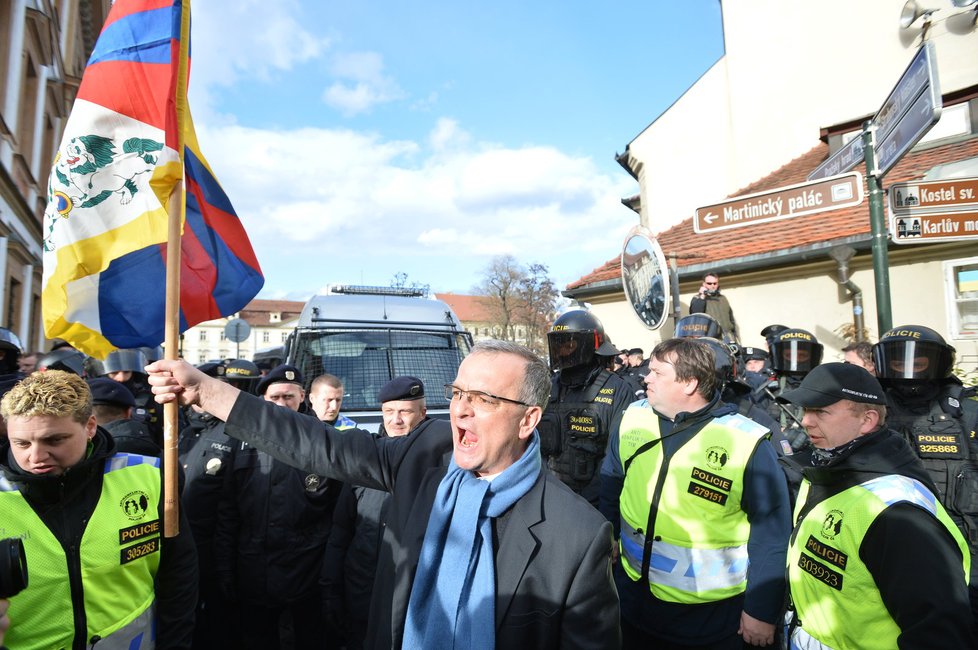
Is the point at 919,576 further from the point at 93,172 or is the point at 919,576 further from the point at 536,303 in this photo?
the point at 536,303

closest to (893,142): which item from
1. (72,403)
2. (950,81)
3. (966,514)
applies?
(966,514)

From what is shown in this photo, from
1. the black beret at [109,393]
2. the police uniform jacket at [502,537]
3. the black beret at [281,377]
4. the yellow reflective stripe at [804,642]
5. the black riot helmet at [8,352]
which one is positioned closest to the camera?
the police uniform jacket at [502,537]

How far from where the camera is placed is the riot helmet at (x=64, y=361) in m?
5.60

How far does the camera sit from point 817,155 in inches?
524

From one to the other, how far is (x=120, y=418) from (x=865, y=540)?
12.2 feet

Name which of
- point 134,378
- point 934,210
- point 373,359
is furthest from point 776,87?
point 134,378

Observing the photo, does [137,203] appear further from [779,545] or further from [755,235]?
[755,235]

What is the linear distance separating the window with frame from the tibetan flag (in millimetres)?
10685

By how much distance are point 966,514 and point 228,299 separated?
430 centimetres

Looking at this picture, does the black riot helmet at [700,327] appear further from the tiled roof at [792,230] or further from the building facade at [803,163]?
the tiled roof at [792,230]

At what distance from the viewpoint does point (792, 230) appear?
11.6m

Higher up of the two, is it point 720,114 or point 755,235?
point 720,114

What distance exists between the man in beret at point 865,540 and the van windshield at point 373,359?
430 cm

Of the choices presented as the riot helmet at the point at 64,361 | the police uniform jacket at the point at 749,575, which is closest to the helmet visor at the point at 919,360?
the police uniform jacket at the point at 749,575
